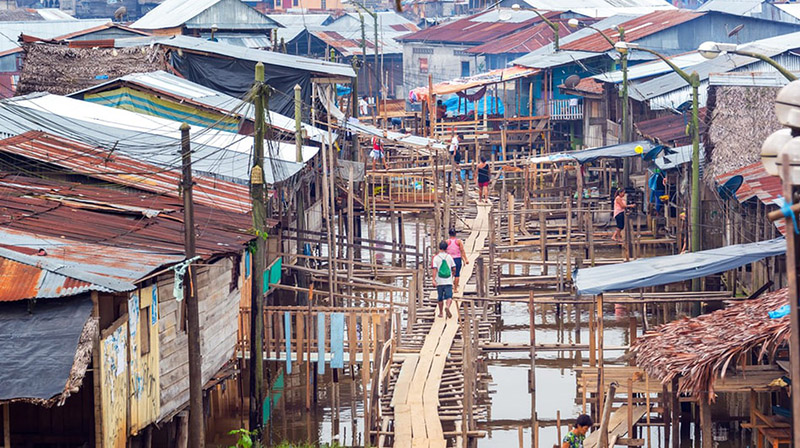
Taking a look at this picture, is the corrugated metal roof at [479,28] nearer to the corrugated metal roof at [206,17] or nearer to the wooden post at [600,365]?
the corrugated metal roof at [206,17]

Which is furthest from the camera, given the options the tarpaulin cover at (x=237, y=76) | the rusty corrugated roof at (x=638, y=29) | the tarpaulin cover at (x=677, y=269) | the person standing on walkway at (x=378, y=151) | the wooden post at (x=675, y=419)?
the rusty corrugated roof at (x=638, y=29)

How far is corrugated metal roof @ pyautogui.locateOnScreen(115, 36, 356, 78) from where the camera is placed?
1216 inches

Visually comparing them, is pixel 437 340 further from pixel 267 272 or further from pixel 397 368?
pixel 267 272

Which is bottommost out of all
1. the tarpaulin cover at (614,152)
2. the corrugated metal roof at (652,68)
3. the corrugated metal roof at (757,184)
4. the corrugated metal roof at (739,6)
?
the corrugated metal roof at (757,184)

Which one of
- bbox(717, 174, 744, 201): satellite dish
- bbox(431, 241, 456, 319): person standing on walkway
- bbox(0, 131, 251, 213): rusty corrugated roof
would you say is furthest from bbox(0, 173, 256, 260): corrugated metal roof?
bbox(717, 174, 744, 201): satellite dish

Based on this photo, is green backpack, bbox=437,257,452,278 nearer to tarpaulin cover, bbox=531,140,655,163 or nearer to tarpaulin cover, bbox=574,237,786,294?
tarpaulin cover, bbox=574,237,786,294

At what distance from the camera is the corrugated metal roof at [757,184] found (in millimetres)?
18422

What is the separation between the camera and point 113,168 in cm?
1956

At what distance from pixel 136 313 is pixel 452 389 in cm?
625

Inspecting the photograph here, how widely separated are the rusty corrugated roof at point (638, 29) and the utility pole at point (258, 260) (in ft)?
96.4

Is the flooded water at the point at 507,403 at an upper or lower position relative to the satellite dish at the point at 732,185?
lower

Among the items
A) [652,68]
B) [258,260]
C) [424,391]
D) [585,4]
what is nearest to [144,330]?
[258,260]

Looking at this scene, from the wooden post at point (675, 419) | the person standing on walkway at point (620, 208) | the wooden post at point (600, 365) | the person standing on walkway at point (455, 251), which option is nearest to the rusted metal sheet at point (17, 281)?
the wooden post at point (600, 365)

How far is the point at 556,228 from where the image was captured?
107ft
